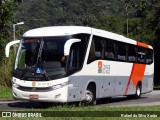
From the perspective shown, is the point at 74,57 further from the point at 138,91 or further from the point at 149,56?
the point at 149,56

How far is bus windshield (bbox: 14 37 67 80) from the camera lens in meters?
15.9

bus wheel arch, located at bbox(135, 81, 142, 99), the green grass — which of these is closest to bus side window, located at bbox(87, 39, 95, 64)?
bus wheel arch, located at bbox(135, 81, 142, 99)

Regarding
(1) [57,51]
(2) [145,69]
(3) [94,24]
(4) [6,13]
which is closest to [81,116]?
(1) [57,51]

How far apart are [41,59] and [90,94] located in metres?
2.91

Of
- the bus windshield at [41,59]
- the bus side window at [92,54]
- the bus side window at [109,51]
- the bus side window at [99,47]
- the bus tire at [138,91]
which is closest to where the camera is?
the bus windshield at [41,59]

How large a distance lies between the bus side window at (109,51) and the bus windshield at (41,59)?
3.37 m

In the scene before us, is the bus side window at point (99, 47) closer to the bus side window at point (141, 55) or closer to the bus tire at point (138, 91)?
the bus side window at point (141, 55)

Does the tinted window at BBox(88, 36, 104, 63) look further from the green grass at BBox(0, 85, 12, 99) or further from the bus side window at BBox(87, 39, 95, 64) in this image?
the green grass at BBox(0, 85, 12, 99)

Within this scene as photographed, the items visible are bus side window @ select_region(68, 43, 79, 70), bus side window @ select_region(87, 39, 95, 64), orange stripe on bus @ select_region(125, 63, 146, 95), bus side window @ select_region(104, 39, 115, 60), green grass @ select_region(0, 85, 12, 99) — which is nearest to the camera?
bus side window @ select_region(68, 43, 79, 70)

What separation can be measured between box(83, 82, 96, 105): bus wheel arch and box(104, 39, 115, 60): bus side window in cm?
175

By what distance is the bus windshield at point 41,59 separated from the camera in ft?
52.1

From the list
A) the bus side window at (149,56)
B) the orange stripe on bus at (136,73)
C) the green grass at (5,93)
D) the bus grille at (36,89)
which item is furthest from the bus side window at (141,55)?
the bus grille at (36,89)

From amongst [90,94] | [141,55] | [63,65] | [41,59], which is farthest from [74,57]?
[141,55]

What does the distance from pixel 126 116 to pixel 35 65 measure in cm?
556
